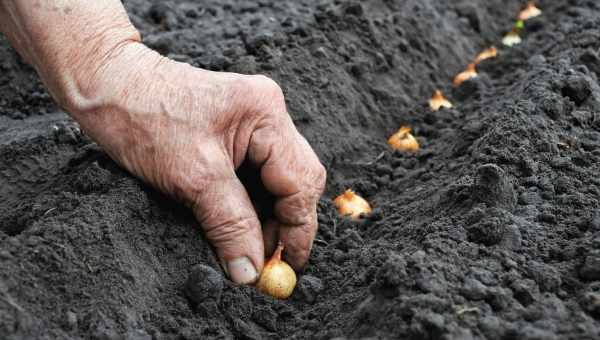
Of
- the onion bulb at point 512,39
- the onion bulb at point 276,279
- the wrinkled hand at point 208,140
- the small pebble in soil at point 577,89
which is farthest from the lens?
the onion bulb at point 512,39

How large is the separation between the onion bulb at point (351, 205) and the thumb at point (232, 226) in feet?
2.37

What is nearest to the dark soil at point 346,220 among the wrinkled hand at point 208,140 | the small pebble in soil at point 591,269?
the small pebble in soil at point 591,269

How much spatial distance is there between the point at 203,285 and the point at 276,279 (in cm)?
31

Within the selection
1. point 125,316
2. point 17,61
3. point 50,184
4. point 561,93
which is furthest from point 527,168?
point 17,61

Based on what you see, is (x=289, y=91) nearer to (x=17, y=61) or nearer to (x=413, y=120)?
(x=413, y=120)

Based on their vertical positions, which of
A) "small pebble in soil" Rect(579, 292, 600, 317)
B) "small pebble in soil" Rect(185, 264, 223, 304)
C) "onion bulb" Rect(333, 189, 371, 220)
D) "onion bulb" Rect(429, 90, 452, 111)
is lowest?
"onion bulb" Rect(429, 90, 452, 111)

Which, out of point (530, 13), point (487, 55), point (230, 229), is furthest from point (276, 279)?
point (530, 13)

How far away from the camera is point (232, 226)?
2445 millimetres

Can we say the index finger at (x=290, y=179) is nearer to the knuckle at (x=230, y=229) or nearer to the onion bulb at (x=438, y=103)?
the knuckle at (x=230, y=229)

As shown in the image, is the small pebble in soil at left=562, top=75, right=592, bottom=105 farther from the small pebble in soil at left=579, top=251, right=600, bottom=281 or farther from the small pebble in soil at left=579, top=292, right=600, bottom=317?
the small pebble in soil at left=579, top=292, right=600, bottom=317

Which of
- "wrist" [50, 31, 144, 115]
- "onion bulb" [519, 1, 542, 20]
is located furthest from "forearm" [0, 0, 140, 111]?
"onion bulb" [519, 1, 542, 20]

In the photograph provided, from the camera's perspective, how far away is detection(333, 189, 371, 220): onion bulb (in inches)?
124

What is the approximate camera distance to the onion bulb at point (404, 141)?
12.5 ft

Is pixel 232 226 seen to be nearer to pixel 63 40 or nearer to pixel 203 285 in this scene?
pixel 203 285
